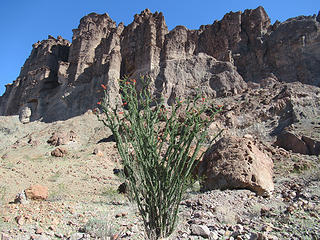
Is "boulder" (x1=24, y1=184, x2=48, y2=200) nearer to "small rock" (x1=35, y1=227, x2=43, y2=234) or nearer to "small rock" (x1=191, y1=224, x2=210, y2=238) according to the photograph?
"small rock" (x1=35, y1=227, x2=43, y2=234)

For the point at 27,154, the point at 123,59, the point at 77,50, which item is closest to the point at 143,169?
the point at 27,154

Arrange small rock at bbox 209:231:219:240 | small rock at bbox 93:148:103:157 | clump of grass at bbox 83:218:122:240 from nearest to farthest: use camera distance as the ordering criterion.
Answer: small rock at bbox 209:231:219:240 < clump of grass at bbox 83:218:122:240 < small rock at bbox 93:148:103:157

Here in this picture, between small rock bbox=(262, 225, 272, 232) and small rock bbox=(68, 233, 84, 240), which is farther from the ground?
small rock bbox=(262, 225, 272, 232)

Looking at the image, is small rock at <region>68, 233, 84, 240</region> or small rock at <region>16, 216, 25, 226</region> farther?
small rock at <region>16, 216, 25, 226</region>

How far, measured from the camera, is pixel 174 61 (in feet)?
74.0

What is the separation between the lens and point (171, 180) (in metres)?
2.65

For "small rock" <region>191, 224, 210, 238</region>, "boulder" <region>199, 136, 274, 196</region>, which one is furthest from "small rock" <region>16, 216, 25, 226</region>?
"boulder" <region>199, 136, 274, 196</region>

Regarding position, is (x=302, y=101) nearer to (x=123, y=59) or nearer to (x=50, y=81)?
(x=123, y=59)

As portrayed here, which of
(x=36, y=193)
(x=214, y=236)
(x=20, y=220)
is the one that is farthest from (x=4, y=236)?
(x=214, y=236)

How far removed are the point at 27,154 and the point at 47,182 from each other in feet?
20.4

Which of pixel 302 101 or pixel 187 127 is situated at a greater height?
pixel 302 101

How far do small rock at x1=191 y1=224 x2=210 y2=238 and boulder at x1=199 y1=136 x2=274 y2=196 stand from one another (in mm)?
1722

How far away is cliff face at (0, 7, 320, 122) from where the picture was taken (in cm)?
2108

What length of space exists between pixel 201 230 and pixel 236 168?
2513mm
